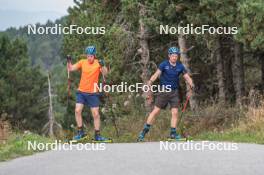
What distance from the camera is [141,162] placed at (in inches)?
367

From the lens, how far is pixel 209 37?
838 inches

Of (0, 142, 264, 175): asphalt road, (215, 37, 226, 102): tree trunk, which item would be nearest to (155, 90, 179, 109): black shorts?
(0, 142, 264, 175): asphalt road

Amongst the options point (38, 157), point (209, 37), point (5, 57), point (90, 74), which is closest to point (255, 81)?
point (209, 37)

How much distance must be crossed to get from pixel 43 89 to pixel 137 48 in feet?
135

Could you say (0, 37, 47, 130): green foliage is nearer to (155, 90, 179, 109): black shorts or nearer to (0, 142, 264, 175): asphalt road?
(155, 90, 179, 109): black shorts

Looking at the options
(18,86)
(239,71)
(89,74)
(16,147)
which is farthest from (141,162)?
(18,86)

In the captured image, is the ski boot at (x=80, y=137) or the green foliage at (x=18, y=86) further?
the green foliage at (x=18, y=86)

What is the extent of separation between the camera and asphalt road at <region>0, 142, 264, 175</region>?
8485 millimetres

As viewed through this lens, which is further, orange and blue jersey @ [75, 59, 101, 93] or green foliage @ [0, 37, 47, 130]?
green foliage @ [0, 37, 47, 130]

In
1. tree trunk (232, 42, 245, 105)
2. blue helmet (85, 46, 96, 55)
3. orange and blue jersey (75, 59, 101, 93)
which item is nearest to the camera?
blue helmet (85, 46, 96, 55)

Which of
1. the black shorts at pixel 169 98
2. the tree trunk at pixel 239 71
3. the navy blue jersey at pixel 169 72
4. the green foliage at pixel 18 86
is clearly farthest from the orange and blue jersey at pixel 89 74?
the green foliage at pixel 18 86

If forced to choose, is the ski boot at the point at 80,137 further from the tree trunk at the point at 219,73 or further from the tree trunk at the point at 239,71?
the tree trunk at the point at 239,71

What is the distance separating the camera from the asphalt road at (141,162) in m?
8.49

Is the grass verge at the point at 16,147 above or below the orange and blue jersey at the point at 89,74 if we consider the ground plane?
below
